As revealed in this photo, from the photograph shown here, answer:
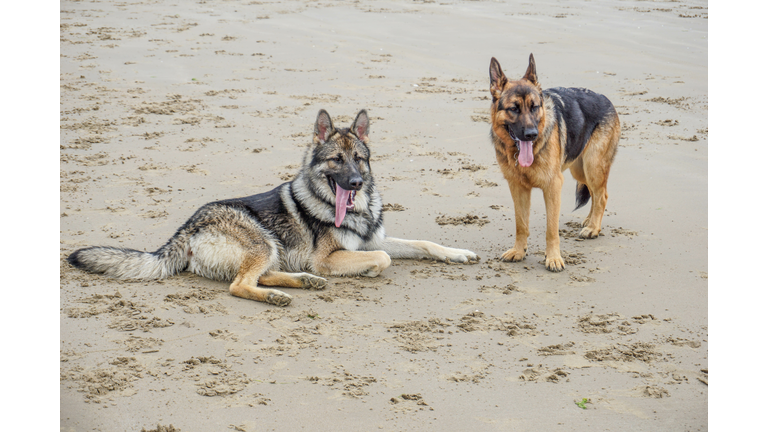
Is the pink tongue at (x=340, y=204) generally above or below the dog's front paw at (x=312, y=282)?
above

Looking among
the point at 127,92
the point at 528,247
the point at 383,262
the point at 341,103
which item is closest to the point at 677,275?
the point at 528,247

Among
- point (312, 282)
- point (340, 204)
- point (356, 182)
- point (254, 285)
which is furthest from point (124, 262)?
point (356, 182)

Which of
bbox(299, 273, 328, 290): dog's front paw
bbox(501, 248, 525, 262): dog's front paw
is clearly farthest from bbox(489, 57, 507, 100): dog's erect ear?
bbox(299, 273, 328, 290): dog's front paw

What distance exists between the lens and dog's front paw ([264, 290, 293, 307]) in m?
5.08

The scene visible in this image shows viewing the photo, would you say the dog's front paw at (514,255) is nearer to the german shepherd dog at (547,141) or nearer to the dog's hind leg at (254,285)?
the german shepherd dog at (547,141)

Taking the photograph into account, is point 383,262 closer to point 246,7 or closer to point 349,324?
point 349,324

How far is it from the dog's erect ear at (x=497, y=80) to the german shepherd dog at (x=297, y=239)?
47.7 inches

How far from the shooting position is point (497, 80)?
592 centimetres

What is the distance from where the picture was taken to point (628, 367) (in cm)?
422

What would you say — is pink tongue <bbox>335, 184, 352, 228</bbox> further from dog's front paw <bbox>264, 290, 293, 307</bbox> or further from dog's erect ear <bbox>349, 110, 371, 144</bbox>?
dog's front paw <bbox>264, 290, 293, 307</bbox>

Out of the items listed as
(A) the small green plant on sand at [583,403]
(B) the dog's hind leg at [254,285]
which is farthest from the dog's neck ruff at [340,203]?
(A) the small green plant on sand at [583,403]

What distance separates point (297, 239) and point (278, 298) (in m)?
0.89

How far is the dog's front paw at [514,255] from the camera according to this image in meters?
6.16

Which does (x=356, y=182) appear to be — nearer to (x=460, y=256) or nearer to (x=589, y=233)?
(x=460, y=256)
